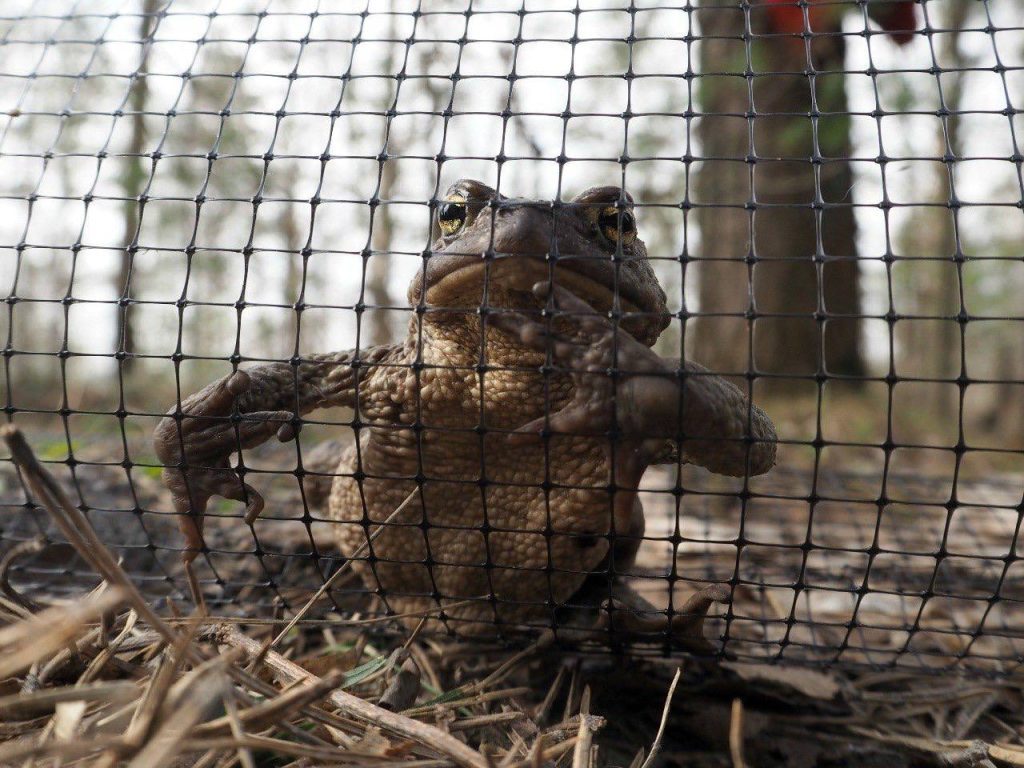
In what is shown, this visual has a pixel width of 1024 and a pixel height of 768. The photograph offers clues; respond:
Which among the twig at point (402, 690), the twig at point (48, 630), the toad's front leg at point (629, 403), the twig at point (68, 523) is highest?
the toad's front leg at point (629, 403)

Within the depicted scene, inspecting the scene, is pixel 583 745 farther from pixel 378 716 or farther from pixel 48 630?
pixel 48 630

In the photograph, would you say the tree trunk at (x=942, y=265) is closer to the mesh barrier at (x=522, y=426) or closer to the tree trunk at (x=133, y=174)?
the mesh barrier at (x=522, y=426)

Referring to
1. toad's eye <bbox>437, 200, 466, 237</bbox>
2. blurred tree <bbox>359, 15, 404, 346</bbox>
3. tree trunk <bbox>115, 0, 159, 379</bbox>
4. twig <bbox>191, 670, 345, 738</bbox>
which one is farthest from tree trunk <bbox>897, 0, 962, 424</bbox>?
blurred tree <bbox>359, 15, 404, 346</bbox>

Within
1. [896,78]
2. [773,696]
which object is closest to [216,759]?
[773,696]

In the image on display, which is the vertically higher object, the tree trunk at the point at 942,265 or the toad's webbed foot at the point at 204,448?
the tree trunk at the point at 942,265

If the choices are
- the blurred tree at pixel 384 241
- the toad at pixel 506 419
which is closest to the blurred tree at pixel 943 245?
the toad at pixel 506 419

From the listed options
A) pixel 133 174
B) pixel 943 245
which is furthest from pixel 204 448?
pixel 943 245

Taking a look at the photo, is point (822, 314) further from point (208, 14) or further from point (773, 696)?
point (208, 14)
